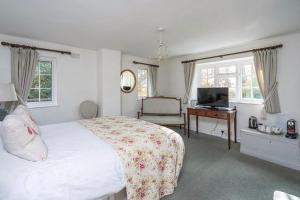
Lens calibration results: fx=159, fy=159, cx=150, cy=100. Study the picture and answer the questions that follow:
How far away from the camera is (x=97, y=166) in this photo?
1373mm

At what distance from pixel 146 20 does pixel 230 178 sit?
2637 millimetres

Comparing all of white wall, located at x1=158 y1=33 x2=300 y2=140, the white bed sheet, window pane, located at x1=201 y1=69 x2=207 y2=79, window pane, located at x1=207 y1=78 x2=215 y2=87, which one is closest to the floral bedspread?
the white bed sheet

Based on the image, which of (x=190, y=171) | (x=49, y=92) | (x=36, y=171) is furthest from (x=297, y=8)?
(x=49, y=92)

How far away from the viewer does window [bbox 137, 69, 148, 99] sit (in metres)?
5.20

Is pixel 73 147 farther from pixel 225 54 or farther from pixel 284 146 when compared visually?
pixel 225 54

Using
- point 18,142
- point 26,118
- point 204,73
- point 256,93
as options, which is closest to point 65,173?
point 18,142

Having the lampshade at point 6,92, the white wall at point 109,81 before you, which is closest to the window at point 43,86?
the lampshade at point 6,92

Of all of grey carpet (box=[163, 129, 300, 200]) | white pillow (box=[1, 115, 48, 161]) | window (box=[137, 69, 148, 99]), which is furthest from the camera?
window (box=[137, 69, 148, 99])

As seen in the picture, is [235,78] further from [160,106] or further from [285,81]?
[160,106]

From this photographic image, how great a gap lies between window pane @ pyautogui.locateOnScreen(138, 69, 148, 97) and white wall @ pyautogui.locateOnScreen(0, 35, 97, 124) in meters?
1.47

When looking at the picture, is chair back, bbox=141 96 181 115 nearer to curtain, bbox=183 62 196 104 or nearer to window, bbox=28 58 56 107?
curtain, bbox=183 62 196 104

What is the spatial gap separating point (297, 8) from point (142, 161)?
2753mm

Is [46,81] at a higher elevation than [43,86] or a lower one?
higher

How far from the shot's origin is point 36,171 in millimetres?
1172
